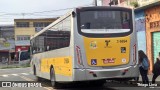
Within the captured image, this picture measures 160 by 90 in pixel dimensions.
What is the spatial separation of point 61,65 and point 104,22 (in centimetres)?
287

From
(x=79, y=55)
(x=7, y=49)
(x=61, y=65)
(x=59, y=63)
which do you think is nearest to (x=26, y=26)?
(x=7, y=49)

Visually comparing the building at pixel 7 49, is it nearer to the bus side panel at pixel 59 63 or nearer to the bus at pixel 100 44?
the bus side panel at pixel 59 63

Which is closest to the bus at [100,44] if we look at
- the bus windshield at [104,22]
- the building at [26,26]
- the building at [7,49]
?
the bus windshield at [104,22]

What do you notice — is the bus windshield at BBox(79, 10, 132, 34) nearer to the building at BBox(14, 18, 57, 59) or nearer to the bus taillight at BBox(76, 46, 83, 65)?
the bus taillight at BBox(76, 46, 83, 65)

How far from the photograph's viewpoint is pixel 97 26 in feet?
50.4

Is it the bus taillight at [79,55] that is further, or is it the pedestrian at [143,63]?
the pedestrian at [143,63]

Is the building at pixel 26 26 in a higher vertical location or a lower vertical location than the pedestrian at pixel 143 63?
higher

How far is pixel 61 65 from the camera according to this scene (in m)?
17.0

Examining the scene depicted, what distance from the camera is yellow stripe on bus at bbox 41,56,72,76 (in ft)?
51.3

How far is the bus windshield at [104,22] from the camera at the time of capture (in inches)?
603

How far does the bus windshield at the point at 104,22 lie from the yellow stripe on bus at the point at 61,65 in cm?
141

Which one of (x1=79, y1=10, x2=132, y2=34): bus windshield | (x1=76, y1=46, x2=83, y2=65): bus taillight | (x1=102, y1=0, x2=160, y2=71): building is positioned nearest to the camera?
(x1=76, y1=46, x2=83, y2=65): bus taillight

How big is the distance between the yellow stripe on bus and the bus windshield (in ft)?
4.63

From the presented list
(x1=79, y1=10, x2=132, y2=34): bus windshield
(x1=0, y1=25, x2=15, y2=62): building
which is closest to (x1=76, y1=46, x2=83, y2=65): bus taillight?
(x1=79, y1=10, x2=132, y2=34): bus windshield
